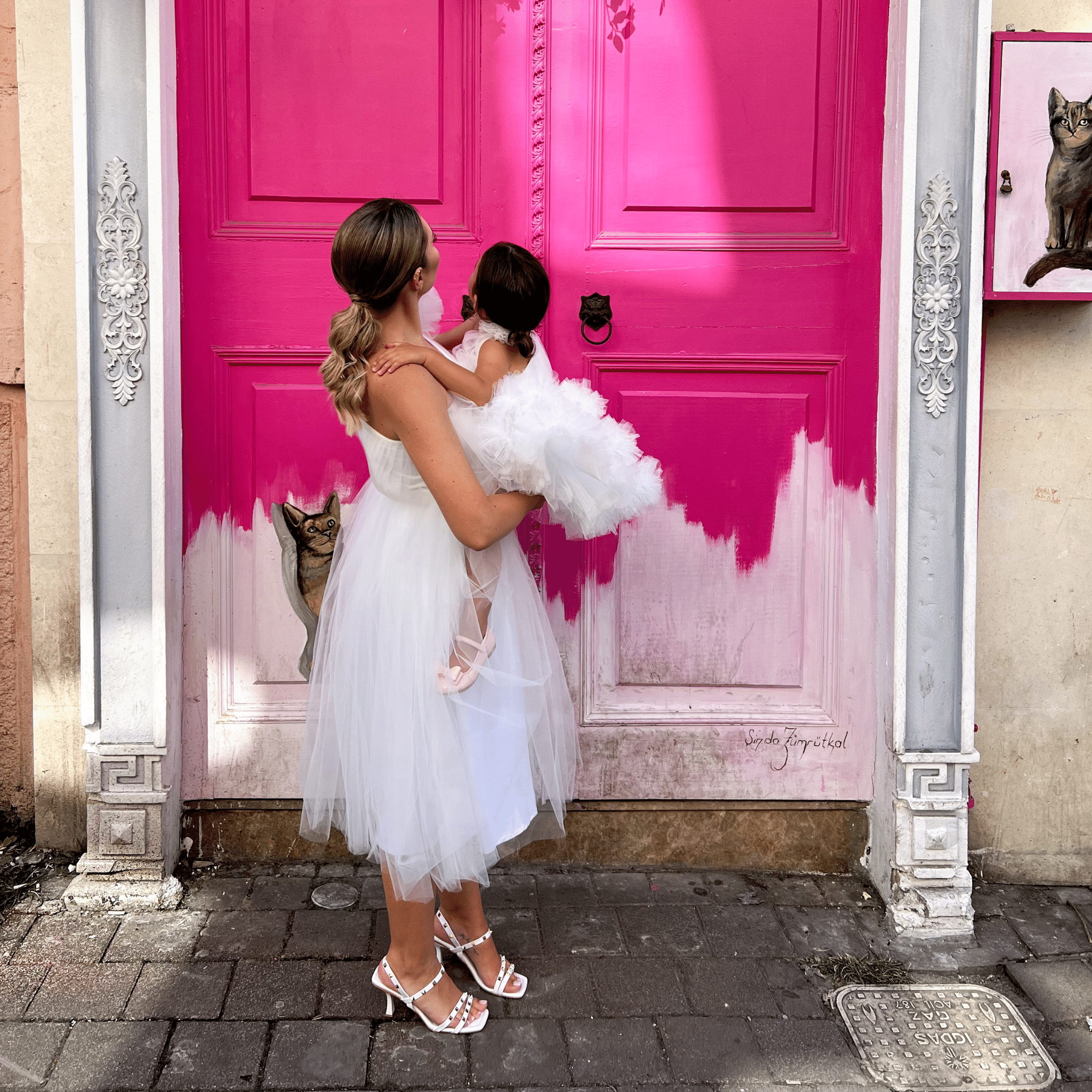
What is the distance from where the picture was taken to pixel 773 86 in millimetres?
2975

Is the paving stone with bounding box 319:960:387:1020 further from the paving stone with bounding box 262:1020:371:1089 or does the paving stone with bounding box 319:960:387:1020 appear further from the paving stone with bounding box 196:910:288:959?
the paving stone with bounding box 196:910:288:959

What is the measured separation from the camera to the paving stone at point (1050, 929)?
2828 mm

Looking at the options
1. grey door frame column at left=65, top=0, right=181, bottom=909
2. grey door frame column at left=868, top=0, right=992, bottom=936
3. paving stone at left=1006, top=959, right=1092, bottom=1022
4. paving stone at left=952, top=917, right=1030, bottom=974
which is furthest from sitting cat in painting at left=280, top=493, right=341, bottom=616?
paving stone at left=1006, top=959, right=1092, bottom=1022

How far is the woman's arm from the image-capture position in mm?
2086

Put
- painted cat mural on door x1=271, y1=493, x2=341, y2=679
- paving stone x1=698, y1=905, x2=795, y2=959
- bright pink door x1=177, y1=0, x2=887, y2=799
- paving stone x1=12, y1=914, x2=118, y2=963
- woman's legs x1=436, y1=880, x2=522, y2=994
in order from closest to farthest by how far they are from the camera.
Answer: woman's legs x1=436, y1=880, x2=522, y2=994 < paving stone x1=12, y1=914, x2=118, y2=963 < paving stone x1=698, y1=905, x2=795, y2=959 < bright pink door x1=177, y1=0, x2=887, y2=799 < painted cat mural on door x1=271, y1=493, x2=341, y2=679

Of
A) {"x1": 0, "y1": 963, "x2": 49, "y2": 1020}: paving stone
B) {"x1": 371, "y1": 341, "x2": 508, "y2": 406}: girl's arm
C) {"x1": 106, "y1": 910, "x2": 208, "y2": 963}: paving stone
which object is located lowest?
{"x1": 0, "y1": 963, "x2": 49, "y2": 1020}: paving stone

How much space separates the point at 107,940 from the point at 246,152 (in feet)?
7.51

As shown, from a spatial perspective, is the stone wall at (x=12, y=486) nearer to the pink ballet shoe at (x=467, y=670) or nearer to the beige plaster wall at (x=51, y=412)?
the beige plaster wall at (x=51, y=412)

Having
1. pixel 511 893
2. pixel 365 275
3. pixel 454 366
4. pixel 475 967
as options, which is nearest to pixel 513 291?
pixel 454 366

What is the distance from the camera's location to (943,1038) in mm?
2404

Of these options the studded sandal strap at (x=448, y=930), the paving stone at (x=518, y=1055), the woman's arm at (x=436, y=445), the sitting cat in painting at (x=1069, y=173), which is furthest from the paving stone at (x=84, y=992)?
the sitting cat in painting at (x=1069, y=173)

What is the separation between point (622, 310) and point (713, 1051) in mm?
2034

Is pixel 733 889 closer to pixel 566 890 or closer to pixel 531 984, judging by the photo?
pixel 566 890

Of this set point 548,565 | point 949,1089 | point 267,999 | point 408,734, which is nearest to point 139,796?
point 267,999
